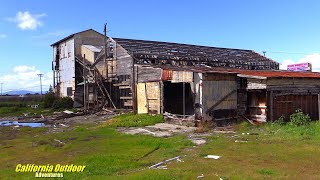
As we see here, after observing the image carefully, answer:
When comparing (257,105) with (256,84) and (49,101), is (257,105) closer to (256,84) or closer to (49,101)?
(256,84)

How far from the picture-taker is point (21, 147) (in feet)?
53.9

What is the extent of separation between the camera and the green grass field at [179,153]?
996 centimetres

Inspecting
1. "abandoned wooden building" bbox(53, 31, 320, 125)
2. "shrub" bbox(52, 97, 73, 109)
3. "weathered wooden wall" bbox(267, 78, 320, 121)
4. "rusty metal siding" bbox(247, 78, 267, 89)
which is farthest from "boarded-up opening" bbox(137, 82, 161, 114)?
"shrub" bbox(52, 97, 73, 109)

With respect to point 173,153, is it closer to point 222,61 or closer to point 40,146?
point 40,146

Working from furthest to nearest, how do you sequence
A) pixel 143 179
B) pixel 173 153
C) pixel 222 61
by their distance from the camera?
pixel 222 61 → pixel 173 153 → pixel 143 179

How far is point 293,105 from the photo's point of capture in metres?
22.8

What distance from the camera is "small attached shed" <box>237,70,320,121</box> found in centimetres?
2147

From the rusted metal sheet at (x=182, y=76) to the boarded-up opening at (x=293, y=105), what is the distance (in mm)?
5427

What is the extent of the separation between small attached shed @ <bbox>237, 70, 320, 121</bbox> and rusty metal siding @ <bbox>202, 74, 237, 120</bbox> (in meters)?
0.88

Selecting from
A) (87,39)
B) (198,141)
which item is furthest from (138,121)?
(87,39)

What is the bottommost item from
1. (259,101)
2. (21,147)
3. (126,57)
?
(21,147)

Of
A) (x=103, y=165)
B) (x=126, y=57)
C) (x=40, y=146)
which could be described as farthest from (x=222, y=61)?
(x=103, y=165)

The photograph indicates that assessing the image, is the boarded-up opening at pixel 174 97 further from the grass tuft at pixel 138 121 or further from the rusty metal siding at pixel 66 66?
the rusty metal siding at pixel 66 66

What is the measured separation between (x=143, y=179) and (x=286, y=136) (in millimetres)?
9796
